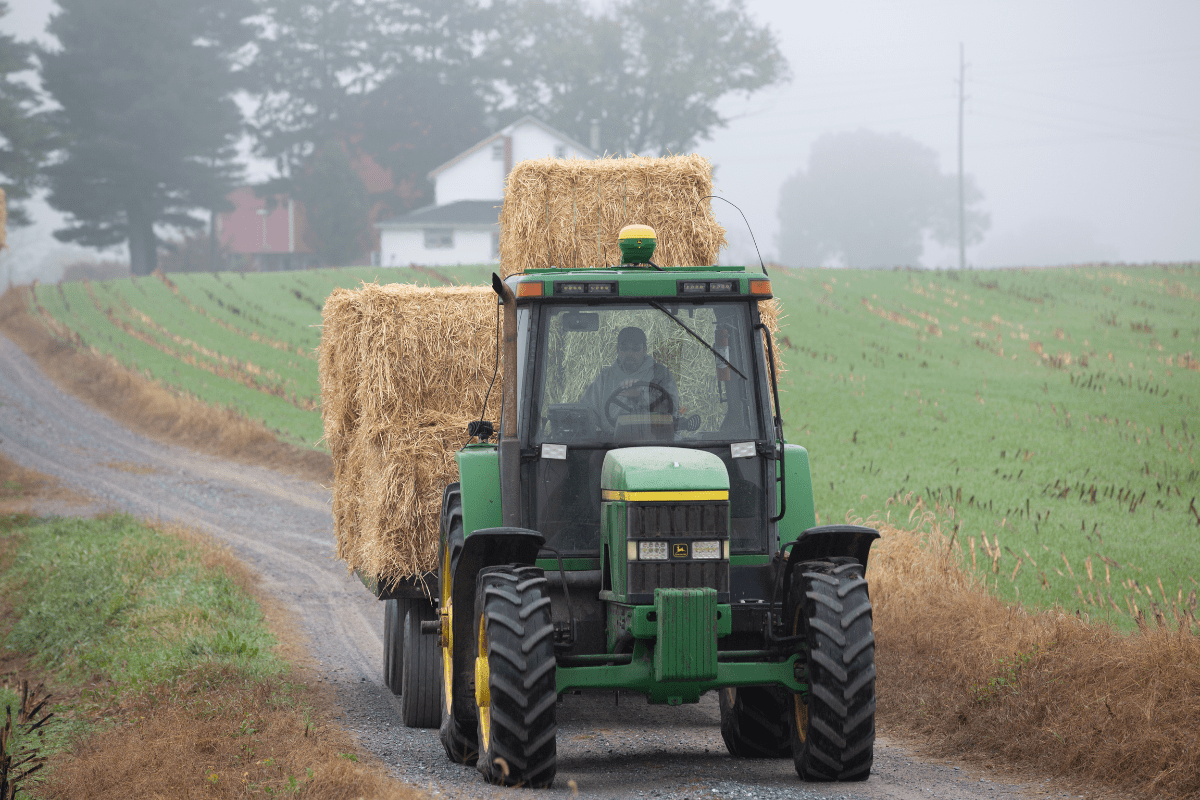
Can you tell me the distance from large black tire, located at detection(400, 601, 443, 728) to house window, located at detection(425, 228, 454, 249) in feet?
181

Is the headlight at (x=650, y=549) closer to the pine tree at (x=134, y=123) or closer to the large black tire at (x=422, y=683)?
the large black tire at (x=422, y=683)

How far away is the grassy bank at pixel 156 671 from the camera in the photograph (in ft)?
20.2

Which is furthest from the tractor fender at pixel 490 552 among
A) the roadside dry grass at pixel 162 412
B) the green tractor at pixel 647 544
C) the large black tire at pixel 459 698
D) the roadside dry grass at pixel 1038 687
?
the roadside dry grass at pixel 162 412

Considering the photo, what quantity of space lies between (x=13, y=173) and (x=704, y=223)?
48443 mm

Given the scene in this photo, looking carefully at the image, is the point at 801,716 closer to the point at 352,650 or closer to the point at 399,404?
the point at 399,404

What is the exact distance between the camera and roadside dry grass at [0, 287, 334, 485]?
22484mm

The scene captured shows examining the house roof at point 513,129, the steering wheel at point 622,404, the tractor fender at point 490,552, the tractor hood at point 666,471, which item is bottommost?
the tractor fender at point 490,552

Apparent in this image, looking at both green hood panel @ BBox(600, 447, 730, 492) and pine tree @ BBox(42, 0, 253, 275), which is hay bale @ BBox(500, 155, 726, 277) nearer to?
green hood panel @ BBox(600, 447, 730, 492)

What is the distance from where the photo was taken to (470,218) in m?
61.6

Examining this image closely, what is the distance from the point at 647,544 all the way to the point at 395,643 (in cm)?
382

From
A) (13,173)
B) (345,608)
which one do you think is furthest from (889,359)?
(13,173)

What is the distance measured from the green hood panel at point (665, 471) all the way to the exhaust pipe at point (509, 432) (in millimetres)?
580

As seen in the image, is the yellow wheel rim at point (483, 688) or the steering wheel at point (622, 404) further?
the steering wheel at point (622, 404)

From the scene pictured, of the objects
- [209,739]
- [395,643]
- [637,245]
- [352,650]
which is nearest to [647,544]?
[637,245]
